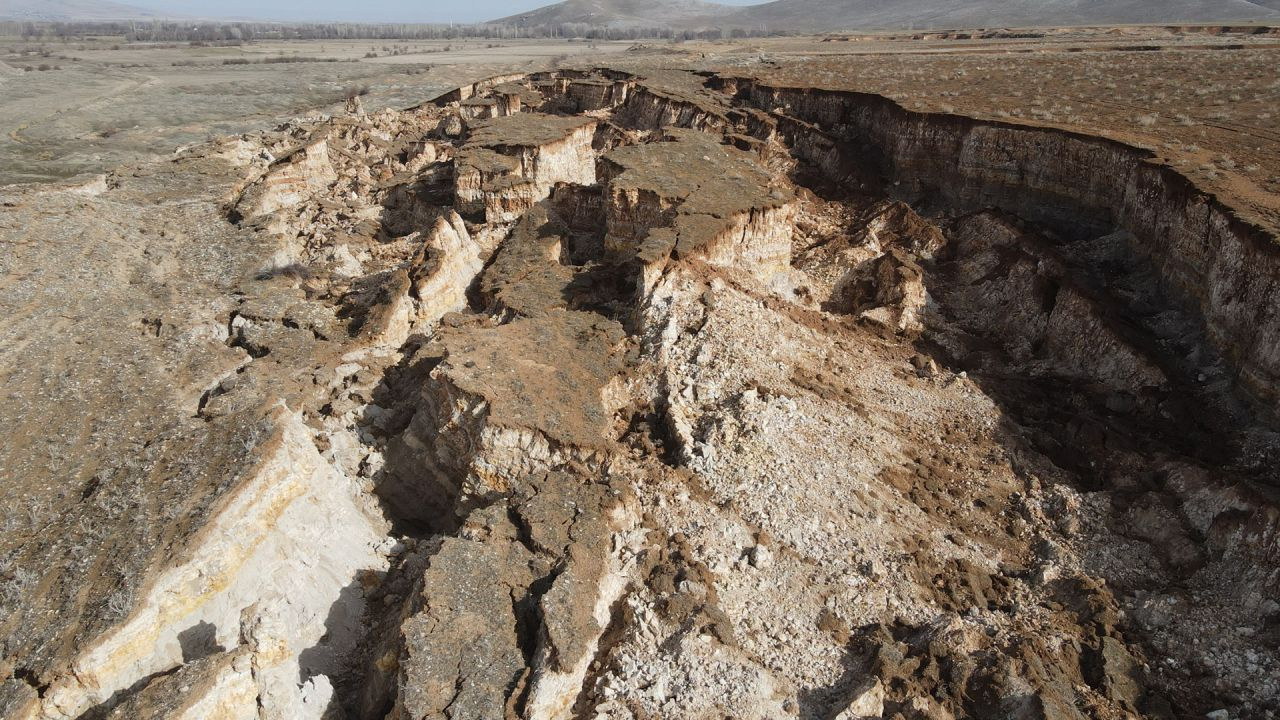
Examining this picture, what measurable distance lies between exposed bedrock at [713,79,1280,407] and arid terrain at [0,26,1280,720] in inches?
4.9

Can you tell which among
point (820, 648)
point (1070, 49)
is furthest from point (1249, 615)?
point (1070, 49)

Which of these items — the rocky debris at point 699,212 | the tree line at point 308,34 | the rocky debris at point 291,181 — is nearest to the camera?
the rocky debris at point 699,212

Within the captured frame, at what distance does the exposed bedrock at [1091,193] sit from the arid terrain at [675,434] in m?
0.12

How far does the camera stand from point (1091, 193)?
69.6ft

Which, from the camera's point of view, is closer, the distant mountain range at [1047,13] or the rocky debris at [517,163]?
the rocky debris at [517,163]

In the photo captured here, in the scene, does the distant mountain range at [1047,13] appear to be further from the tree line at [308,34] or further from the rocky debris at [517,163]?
the rocky debris at [517,163]

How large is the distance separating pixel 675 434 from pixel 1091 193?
1660cm

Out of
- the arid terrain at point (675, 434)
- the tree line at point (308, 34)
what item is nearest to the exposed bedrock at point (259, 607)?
the arid terrain at point (675, 434)

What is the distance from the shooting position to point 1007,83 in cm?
3212

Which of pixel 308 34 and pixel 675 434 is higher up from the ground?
pixel 308 34

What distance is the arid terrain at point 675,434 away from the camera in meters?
9.95

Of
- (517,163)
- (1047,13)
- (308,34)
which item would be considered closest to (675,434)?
(517,163)

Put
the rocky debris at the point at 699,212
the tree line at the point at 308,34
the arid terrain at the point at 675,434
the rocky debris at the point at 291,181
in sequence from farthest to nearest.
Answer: the tree line at the point at 308,34
the rocky debris at the point at 291,181
the rocky debris at the point at 699,212
the arid terrain at the point at 675,434

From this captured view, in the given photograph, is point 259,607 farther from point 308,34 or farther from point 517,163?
point 308,34
